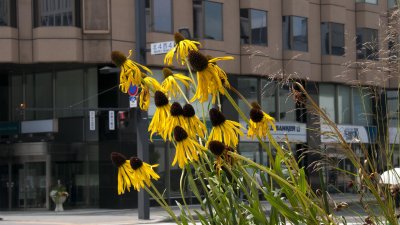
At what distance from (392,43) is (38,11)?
1220 inches

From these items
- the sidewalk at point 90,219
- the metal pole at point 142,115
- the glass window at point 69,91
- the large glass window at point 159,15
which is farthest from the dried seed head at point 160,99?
the glass window at point 69,91

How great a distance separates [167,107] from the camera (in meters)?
3.51

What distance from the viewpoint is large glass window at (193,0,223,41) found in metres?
36.2

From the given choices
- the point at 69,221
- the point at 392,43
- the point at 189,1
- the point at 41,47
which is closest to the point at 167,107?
the point at 392,43

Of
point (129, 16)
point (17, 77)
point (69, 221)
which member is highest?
point (129, 16)

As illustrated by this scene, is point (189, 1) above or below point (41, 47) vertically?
above

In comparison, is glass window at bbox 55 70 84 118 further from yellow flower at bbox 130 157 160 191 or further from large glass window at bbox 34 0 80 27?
yellow flower at bbox 130 157 160 191

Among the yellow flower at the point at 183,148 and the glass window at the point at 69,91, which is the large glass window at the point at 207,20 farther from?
the yellow flower at the point at 183,148

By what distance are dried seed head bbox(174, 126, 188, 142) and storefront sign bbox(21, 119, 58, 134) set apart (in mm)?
32066

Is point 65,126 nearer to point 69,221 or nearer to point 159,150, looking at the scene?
point 159,150

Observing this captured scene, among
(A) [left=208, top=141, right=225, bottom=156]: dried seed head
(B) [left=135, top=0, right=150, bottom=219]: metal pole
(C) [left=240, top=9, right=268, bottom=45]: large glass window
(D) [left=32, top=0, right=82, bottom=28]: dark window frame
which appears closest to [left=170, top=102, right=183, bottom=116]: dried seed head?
(A) [left=208, top=141, right=225, bottom=156]: dried seed head

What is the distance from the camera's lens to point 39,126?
35531 mm

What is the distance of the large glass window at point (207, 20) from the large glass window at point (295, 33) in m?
4.44

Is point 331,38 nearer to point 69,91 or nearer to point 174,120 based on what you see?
point 69,91
